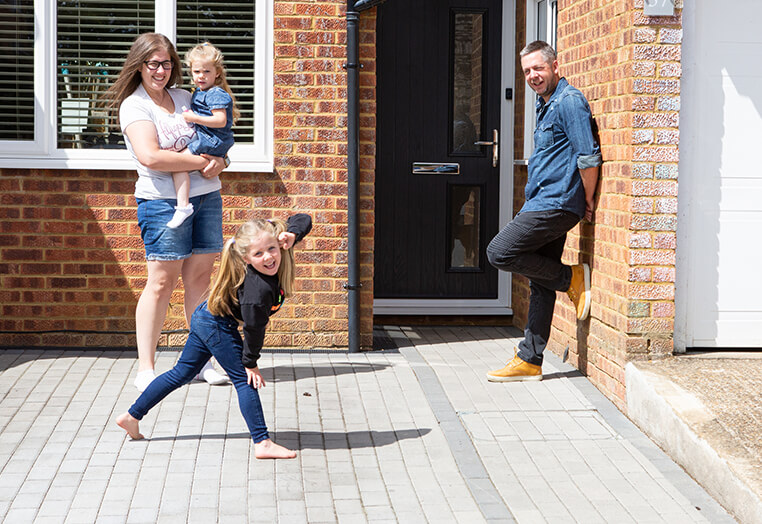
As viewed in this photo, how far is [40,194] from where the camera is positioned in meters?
6.54

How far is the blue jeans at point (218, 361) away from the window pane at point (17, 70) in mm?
2723

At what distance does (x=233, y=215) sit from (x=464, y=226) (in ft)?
7.22

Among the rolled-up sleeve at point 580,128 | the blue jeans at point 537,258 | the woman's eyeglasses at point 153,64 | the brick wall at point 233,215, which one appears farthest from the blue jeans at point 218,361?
the rolled-up sleeve at point 580,128

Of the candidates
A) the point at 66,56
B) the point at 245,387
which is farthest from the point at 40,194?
the point at 245,387

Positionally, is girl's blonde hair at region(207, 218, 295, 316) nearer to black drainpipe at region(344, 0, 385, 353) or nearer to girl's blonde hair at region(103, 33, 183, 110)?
girl's blonde hair at region(103, 33, 183, 110)

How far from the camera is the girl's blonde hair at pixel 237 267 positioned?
441 centimetres

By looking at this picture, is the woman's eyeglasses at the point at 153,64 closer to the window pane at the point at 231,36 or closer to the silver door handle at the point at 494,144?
the window pane at the point at 231,36

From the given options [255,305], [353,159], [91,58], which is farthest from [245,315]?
[91,58]

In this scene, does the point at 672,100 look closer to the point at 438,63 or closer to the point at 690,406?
the point at 690,406

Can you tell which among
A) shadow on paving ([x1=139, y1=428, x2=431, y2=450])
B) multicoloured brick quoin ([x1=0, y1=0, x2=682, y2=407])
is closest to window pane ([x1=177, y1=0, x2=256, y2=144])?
multicoloured brick quoin ([x1=0, y1=0, x2=682, y2=407])

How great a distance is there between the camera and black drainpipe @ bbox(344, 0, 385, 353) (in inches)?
256

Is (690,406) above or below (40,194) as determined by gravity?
below

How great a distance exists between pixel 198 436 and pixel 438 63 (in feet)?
13.5

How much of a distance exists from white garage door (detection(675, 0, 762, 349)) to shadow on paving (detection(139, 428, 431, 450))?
5.45 feet
